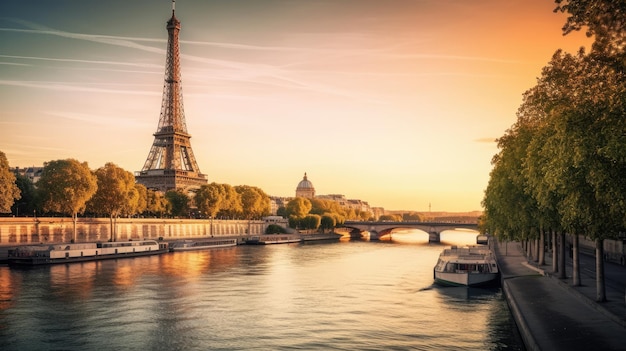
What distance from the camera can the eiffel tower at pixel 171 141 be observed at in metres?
166

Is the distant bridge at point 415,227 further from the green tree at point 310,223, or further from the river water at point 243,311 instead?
the river water at point 243,311

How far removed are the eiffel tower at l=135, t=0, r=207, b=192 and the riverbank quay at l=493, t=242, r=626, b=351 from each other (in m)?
137

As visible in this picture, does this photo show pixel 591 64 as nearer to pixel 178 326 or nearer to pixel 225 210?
pixel 178 326

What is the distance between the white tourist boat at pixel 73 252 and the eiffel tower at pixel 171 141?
75383 mm

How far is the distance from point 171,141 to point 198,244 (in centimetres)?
6500

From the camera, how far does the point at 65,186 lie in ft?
306

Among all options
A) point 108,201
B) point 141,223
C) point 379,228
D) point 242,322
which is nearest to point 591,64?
point 242,322

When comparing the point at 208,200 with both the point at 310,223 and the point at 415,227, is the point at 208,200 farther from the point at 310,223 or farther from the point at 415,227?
the point at 415,227

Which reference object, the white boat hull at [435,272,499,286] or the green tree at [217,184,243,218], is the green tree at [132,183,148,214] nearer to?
the green tree at [217,184,243,218]

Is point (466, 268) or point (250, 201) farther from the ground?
point (250, 201)

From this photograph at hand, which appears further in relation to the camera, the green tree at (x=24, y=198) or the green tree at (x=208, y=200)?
the green tree at (x=208, y=200)

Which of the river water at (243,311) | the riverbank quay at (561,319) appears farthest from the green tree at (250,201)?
the riverbank quay at (561,319)

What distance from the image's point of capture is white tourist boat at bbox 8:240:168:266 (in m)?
72.2

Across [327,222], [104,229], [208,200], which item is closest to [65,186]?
[104,229]
